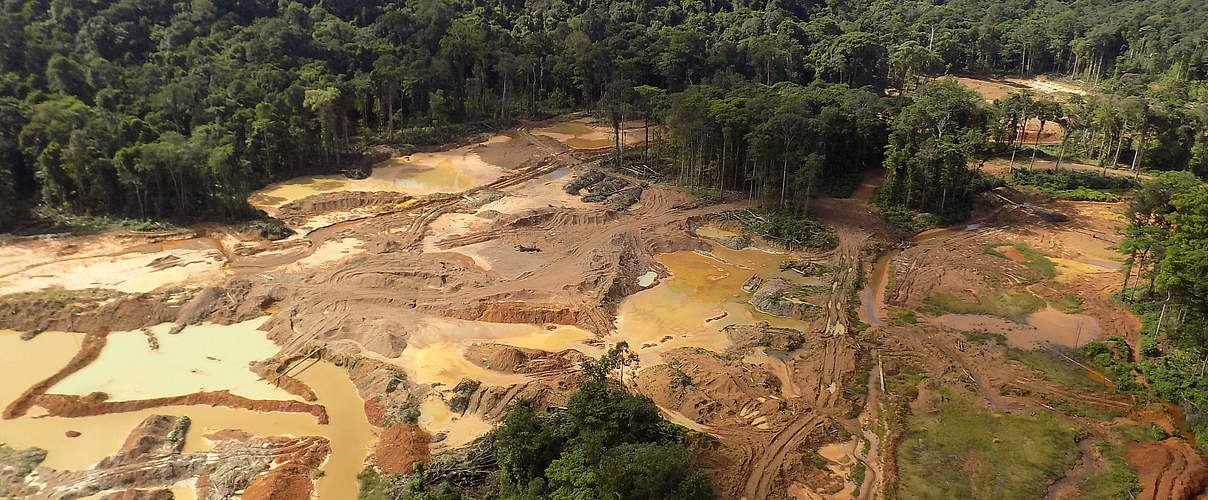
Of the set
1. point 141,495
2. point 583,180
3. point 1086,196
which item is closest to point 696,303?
point 583,180

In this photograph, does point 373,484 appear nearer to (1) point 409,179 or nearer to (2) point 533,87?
(1) point 409,179

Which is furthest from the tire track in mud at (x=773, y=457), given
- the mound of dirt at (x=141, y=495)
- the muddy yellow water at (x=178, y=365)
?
the mound of dirt at (x=141, y=495)

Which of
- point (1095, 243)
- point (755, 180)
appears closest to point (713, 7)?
point (755, 180)

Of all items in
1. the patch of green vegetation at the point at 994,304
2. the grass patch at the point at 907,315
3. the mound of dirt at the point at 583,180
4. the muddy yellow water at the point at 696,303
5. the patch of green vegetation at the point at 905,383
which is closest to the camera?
the patch of green vegetation at the point at 905,383

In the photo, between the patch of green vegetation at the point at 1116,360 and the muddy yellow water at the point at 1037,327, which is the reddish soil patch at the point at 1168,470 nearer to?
the patch of green vegetation at the point at 1116,360

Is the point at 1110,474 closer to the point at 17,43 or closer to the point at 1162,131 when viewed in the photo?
the point at 1162,131

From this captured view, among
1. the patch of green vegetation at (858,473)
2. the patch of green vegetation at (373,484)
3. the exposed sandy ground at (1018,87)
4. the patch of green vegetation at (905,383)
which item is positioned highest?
the exposed sandy ground at (1018,87)
